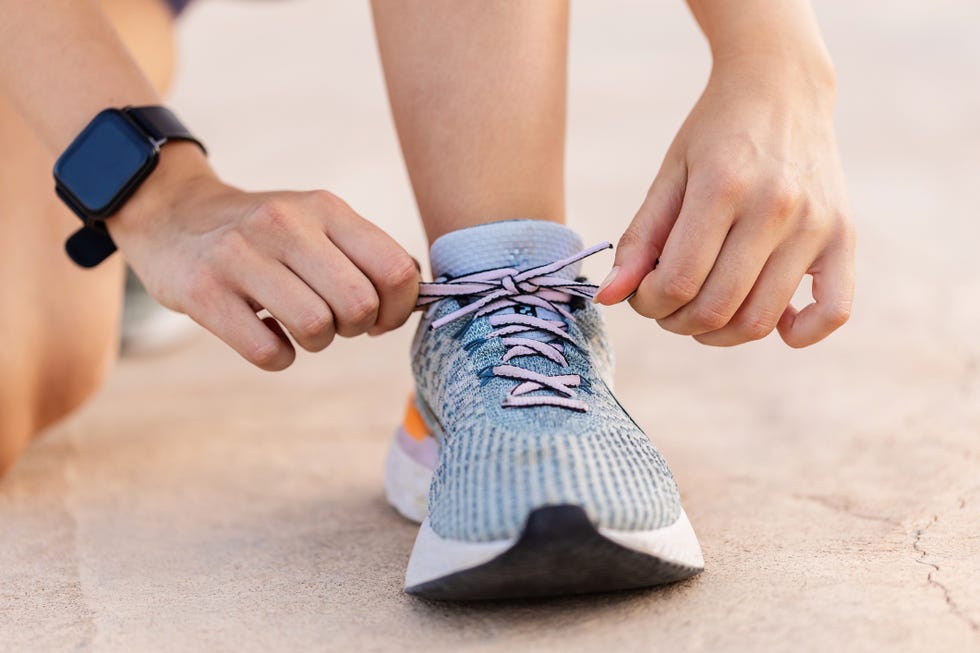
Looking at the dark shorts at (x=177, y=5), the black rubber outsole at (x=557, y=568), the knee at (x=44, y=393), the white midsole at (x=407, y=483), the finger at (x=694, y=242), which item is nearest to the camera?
the black rubber outsole at (x=557, y=568)

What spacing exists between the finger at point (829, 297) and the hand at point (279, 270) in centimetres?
31

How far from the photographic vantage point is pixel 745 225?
2.51 ft

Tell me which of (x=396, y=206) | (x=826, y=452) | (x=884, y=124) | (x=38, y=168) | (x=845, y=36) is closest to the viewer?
(x=826, y=452)

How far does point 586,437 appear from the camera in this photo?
73 cm

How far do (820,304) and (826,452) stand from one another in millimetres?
402

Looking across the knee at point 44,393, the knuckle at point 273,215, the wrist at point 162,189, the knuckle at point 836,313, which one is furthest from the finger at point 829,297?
the knee at point 44,393

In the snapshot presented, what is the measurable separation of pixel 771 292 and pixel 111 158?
0.56m

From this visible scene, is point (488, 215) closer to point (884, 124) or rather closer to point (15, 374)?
point (15, 374)

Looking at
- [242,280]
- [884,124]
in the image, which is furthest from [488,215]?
[884,124]

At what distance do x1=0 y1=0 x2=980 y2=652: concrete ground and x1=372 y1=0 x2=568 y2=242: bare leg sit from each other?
1.06 feet

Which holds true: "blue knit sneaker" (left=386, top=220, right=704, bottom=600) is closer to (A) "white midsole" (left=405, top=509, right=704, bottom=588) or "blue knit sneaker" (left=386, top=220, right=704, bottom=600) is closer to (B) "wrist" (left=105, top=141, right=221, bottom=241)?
(A) "white midsole" (left=405, top=509, right=704, bottom=588)

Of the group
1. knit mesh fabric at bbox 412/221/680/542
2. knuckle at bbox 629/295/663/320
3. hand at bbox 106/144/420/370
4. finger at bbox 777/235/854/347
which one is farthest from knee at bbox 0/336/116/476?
finger at bbox 777/235/854/347

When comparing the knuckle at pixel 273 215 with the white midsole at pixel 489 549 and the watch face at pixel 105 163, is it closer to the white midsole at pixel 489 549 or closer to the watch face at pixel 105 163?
the watch face at pixel 105 163

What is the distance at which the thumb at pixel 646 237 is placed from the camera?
0.78 meters
